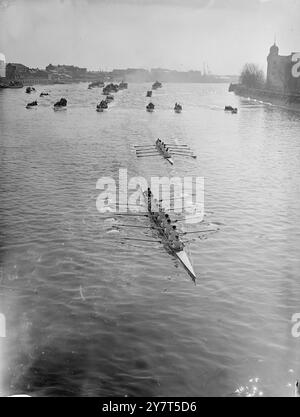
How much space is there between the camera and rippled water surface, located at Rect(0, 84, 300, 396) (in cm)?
2262

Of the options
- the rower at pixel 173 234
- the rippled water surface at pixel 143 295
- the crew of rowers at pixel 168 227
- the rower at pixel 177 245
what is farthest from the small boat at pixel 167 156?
the rower at pixel 177 245

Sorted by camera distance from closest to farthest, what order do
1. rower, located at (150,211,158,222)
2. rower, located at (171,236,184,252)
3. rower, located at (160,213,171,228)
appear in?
rower, located at (171,236,184,252) → rower, located at (160,213,171,228) → rower, located at (150,211,158,222)

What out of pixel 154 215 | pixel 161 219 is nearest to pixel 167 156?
pixel 154 215

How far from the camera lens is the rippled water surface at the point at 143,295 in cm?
2262

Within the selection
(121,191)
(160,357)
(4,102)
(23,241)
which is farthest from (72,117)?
(160,357)

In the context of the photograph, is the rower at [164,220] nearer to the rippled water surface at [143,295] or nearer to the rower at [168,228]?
the rower at [168,228]

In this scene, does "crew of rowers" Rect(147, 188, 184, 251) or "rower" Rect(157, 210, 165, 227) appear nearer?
"crew of rowers" Rect(147, 188, 184, 251)

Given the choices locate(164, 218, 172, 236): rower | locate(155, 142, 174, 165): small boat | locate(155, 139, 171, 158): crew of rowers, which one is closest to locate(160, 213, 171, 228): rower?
locate(164, 218, 172, 236): rower

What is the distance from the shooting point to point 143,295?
99.5ft

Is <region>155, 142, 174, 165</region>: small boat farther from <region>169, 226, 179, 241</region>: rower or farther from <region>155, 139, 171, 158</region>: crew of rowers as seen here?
<region>169, 226, 179, 241</region>: rower

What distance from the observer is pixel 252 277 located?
3325 cm

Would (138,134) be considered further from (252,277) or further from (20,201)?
(252,277)

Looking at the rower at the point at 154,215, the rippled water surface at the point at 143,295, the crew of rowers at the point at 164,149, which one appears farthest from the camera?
the crew of rowers at the point at 164,149
